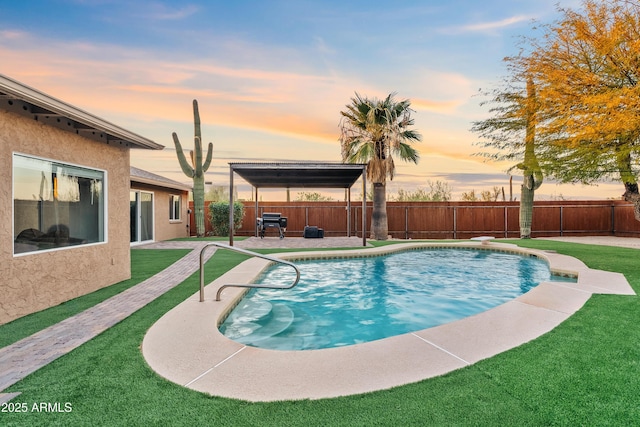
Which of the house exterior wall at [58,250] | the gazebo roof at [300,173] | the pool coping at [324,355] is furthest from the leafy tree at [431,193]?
the house exterior wall at [58,250]

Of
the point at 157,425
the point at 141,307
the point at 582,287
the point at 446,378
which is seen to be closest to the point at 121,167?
the point at 141,307

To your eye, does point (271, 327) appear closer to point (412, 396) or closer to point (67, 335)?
point (67, 335)

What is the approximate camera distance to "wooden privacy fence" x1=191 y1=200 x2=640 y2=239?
1808 centimetres

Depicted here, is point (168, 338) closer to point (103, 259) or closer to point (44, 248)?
point (44, 248)

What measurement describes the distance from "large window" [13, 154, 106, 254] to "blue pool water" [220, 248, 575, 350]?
2.96m

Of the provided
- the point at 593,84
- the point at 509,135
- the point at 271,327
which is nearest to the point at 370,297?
the point at 271,327

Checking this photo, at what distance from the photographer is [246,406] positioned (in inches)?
89.8

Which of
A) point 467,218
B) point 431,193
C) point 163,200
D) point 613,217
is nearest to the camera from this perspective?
point 163,200

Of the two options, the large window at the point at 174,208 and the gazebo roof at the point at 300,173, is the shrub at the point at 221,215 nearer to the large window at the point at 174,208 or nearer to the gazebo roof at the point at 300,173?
the large window at the point at 174,208

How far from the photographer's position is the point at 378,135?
48.3 ft

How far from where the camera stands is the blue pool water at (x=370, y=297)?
15.9 ft

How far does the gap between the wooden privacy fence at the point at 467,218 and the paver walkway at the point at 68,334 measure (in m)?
12.5

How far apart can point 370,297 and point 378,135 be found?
9.52 meters

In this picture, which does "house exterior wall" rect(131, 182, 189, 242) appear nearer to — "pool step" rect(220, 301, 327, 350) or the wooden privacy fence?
the wooden privacy fence
